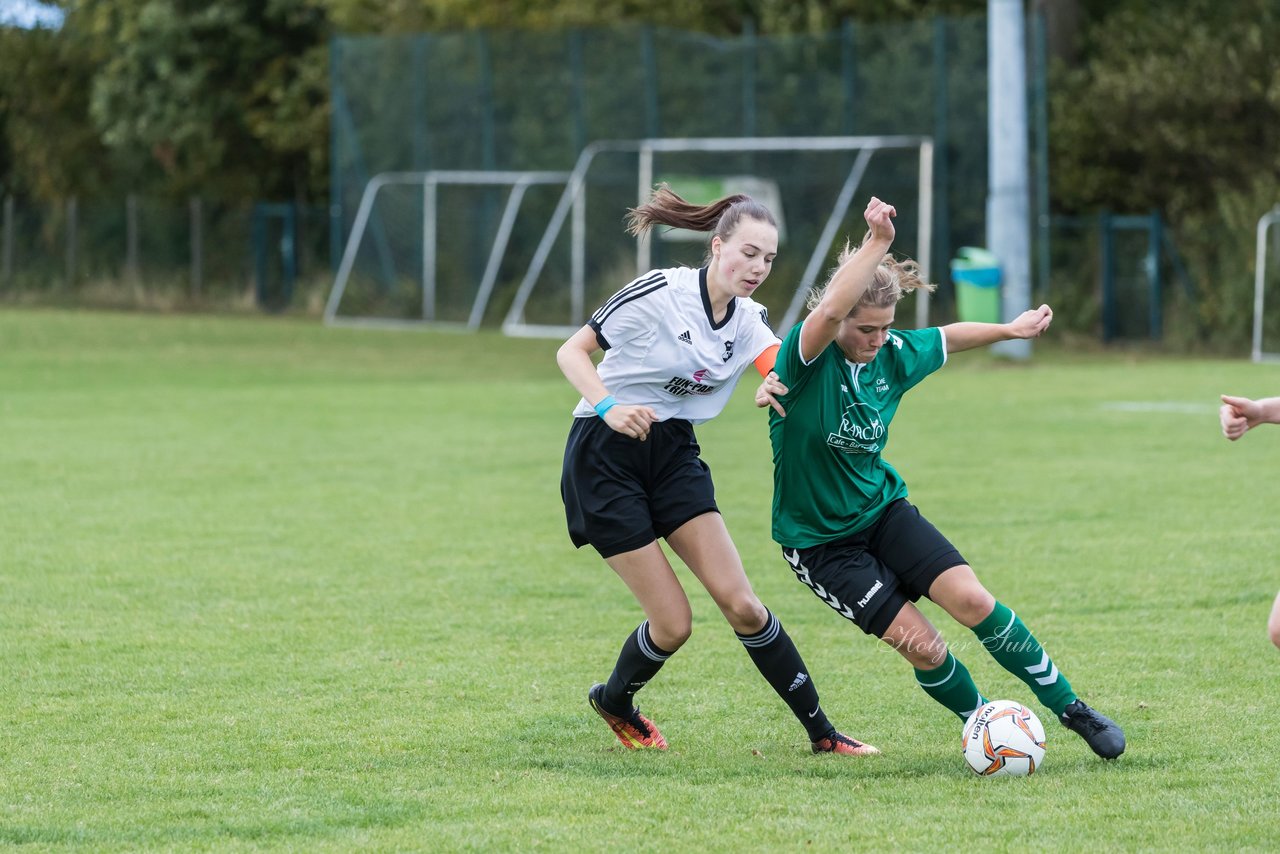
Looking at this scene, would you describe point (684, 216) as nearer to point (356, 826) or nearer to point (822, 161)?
point (356, 826)

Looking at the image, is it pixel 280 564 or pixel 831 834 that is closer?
pixel 831 834

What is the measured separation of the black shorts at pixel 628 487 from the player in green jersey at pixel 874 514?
0.99 feet

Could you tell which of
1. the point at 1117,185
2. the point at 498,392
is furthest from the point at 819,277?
the point at 498,392

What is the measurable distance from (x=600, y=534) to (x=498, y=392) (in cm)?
1332

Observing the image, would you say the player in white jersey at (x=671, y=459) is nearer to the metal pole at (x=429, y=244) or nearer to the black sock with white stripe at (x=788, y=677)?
the black sock with white stripe at (x=788, y=677)

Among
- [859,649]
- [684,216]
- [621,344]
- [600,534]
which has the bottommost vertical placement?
[859,649]

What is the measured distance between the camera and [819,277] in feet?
81.2

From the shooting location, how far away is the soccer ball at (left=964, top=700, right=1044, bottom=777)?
16.6 ft

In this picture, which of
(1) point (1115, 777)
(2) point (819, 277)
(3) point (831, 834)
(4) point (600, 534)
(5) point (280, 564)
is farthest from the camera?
(2) point (819, 277)

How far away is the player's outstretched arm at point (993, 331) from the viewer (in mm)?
Result: 5332

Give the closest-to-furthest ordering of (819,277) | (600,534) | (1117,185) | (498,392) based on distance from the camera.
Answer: (600,534)
(498,392)
(819,277)
(1117,185)

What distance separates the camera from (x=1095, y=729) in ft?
17.2

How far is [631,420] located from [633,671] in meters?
0.92

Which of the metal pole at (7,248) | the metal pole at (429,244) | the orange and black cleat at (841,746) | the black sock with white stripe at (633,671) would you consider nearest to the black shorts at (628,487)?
the black sock with white stripe at (633,671)
